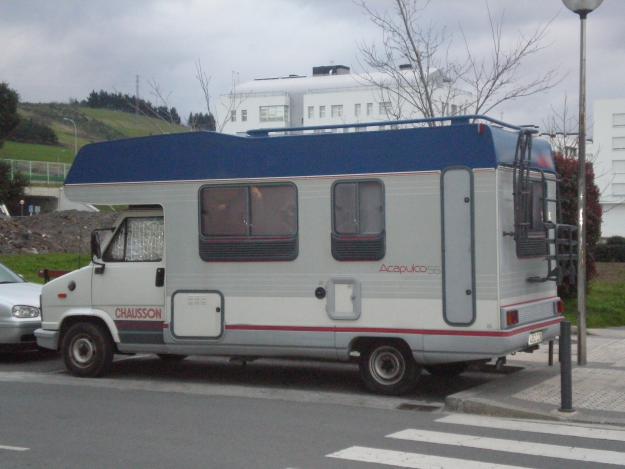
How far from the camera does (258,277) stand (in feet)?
38.2

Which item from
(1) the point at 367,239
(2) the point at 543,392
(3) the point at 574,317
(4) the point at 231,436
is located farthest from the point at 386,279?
(3) the point at 574,317

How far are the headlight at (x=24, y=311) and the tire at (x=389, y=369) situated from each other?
5.70 meters

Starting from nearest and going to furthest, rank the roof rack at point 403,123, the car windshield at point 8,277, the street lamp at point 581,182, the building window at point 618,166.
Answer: the roof rack at point 403,123 → the street lamp at point 581,182 → the car windshield at point 8,277 → the building window at point 618,166

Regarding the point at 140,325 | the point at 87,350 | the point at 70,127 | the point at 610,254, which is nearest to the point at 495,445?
the point at 140,325

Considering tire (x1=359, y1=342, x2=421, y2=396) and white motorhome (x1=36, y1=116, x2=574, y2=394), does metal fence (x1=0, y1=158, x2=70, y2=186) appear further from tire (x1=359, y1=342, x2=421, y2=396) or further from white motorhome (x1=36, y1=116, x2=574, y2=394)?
tire (x1=359, y1=342, x2=421, y2=396)

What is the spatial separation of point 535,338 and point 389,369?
5.63ft

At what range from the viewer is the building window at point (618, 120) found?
257 feet

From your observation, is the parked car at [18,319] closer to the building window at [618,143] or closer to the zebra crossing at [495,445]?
the zebra crossing at [495,445]

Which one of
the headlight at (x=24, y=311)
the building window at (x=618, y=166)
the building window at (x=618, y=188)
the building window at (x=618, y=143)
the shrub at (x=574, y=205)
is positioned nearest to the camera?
the headlight at (x=24, y=311)

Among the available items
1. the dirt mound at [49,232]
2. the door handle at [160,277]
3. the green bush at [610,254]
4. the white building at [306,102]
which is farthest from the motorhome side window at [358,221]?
the white building at [306,102]

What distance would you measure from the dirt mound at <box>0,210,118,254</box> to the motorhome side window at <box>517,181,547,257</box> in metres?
26.2

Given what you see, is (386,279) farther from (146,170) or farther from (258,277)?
(146,170)

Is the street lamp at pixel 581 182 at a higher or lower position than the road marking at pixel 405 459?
higher

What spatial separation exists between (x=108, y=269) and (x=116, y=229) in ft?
1.76
